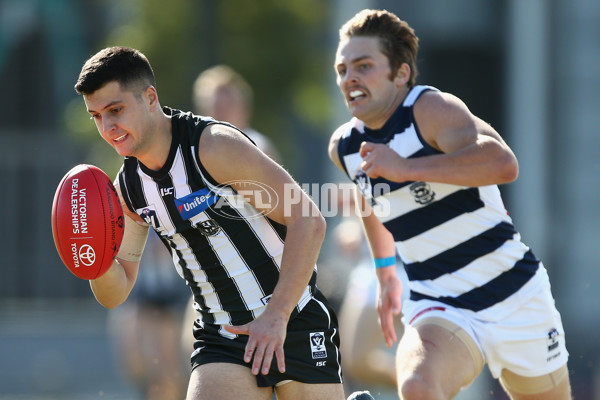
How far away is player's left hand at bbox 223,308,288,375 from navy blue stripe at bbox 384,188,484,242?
1.02 m

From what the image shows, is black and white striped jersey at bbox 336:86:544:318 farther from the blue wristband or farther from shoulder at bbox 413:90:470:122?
the blue wristband

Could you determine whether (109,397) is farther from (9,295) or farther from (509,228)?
(509,228)

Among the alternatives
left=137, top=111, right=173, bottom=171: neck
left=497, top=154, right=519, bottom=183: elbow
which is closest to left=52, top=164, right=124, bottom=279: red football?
left=137, top=111, right=173, bottom=171: neck

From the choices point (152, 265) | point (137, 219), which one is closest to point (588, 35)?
point (152, 265)

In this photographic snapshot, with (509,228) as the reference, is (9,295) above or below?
below

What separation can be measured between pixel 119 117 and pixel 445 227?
1.55 meters

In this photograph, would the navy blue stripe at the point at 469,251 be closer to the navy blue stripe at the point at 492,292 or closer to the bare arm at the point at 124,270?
the navy blue stripe at the point at 492,292

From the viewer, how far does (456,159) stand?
3994mm

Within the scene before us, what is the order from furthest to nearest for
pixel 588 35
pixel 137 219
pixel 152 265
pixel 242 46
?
pixel 588 35, pixel 242 46, pixel 152 265, pixel 137 219

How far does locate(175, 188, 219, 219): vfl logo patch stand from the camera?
3.87m

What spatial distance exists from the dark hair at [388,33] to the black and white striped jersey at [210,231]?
3.42ft

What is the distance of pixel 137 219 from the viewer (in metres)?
4.24

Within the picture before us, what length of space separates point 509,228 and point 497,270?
21cm

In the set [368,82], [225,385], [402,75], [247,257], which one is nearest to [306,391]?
[225,385]
